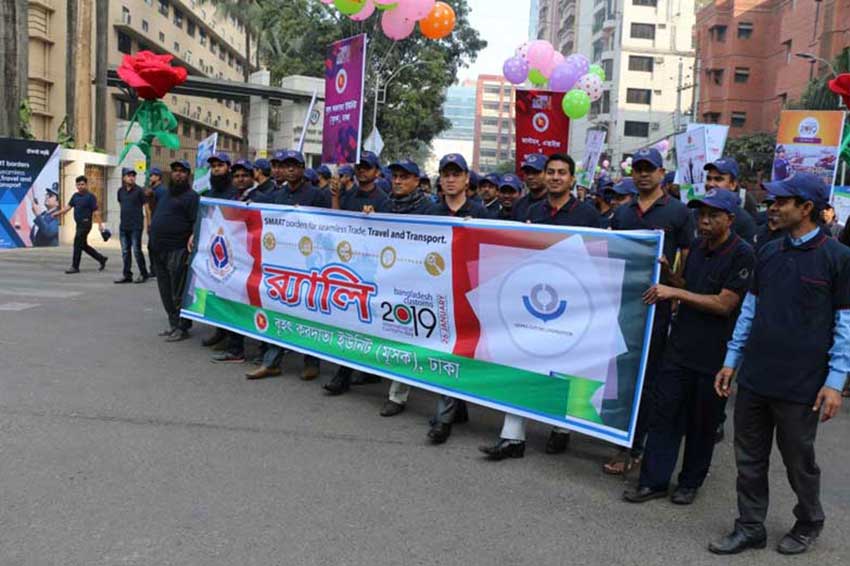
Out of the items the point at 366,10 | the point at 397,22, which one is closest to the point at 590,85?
the point at 397,22

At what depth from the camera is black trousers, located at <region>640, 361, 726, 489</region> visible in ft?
14.0

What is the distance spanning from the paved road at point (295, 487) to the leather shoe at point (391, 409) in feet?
0.22

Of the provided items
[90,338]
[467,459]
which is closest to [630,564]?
[467,459]

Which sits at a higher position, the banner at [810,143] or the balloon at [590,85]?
the balloon at [590,85]

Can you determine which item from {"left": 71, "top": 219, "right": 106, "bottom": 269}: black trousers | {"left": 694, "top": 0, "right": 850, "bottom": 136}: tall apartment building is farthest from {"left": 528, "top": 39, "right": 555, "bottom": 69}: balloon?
{"left": 694, "top": 0, "right": 850, "bottom": 136}: tall apartment building

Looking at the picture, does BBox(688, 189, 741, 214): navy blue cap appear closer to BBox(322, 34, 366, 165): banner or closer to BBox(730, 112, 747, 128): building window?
BBox(322, 34, 366, 165): banner

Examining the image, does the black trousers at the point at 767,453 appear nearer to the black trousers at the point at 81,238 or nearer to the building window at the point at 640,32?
the black trousers at the point at 81,238

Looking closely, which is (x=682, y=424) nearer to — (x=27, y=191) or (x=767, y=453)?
(x=767, y=453)

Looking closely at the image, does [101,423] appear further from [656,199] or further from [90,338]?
[656,199]

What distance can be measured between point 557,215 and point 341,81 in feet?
15.6

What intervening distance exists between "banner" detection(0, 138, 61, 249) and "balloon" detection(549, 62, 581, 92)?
37.8 feet

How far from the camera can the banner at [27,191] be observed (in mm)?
17266

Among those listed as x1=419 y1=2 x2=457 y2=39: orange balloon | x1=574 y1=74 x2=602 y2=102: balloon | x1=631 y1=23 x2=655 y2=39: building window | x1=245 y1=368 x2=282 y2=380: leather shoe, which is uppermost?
x1=631 y1=23 x2=655 y2=39: building window

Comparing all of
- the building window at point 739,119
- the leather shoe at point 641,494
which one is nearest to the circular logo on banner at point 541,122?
the leather shoe at point 641,494
